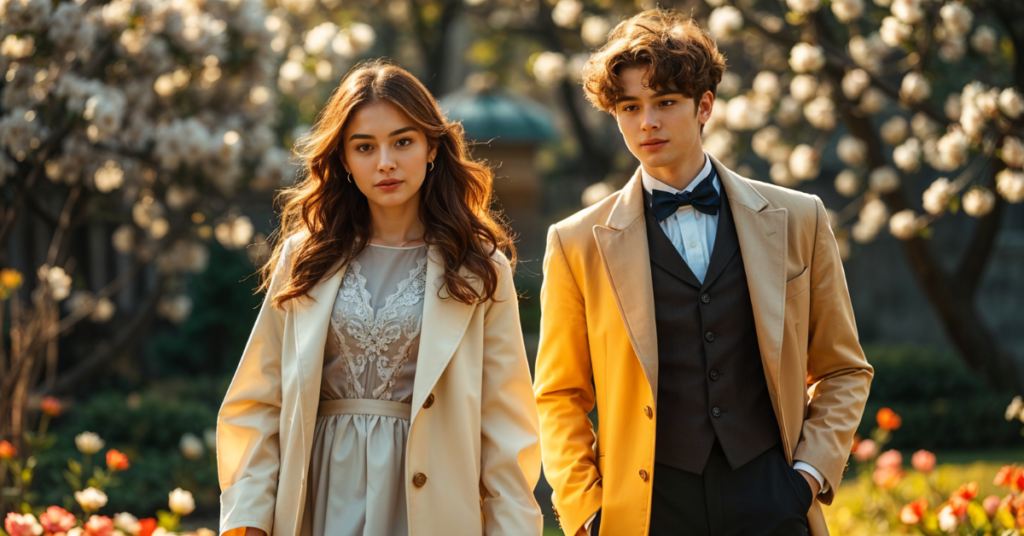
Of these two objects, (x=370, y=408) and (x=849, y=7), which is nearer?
(x=370, y=408)

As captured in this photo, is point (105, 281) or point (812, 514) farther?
point (105, 281)

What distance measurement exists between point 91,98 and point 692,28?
346 cm

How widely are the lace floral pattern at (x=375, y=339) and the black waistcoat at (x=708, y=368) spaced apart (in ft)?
2.28

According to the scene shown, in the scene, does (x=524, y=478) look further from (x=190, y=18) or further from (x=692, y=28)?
(x=190, y=18)

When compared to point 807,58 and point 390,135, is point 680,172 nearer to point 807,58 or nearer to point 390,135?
point 390,135

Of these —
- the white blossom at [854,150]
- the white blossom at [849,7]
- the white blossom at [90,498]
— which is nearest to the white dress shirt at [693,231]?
the white blossom at [90,498]

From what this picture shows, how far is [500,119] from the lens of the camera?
9.99 metres

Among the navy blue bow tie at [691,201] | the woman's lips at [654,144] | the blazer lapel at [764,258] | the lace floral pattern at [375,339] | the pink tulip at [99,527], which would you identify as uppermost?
the woman's lips at [654,144]

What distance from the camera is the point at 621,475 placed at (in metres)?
2.61

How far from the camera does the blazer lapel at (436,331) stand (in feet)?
8.19

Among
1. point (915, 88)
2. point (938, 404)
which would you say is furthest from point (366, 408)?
point (938, 404)

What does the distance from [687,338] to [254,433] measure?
1216 mm

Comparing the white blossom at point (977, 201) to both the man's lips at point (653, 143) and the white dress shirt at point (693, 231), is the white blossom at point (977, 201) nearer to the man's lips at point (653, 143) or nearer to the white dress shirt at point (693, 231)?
the white dress shirt at point (693, 231)

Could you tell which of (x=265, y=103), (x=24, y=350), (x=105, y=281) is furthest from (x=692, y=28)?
(x=105, y=281)
